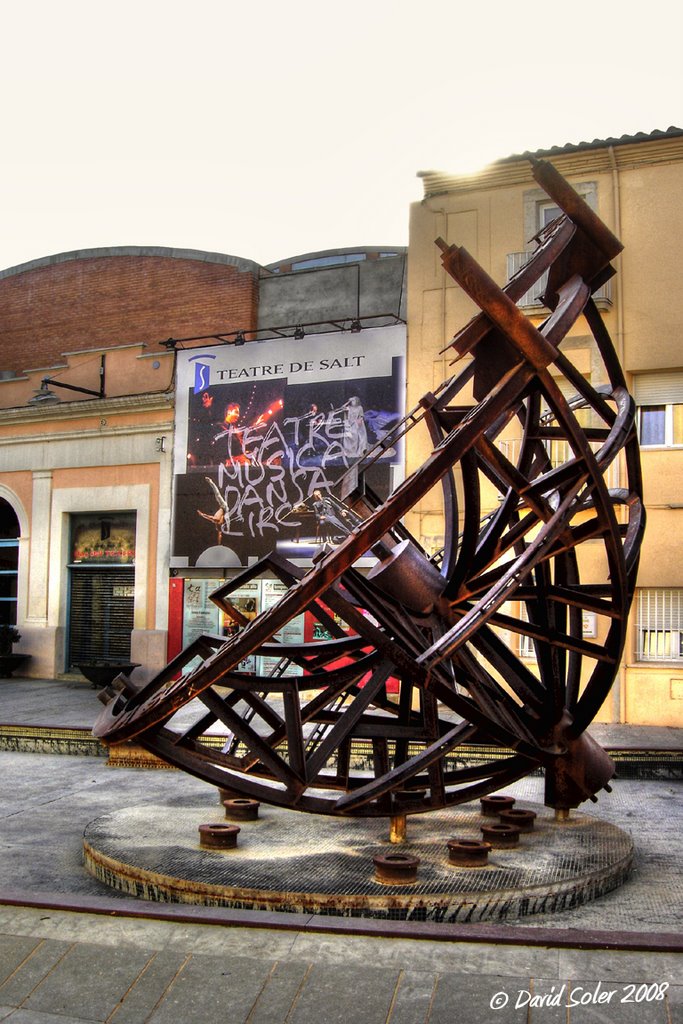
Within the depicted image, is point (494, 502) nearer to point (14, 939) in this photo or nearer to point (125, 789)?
→ point (125, 789)

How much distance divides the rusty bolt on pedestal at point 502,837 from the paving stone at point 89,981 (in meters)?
3.21

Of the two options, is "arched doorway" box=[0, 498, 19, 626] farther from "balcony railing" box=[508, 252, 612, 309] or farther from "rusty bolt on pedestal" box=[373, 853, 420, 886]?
"rusty bolt on pedestal" box=[373, 853, 420, 886]

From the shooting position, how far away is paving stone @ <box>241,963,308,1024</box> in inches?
209

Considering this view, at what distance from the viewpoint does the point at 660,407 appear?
58.3 feet

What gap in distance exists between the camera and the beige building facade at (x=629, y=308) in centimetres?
1719

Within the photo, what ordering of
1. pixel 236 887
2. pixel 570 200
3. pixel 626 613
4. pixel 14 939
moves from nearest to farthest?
pixel 14 939 < pixel 236 887 < pixel 570 200 < pixel 626 613

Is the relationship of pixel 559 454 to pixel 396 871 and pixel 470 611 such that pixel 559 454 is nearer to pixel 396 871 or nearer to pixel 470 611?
pixel 470 611

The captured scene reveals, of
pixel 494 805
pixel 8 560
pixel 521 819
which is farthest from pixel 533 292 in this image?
pixel 8 560

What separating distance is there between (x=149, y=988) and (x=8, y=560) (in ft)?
68.8

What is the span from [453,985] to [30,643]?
1978 cm

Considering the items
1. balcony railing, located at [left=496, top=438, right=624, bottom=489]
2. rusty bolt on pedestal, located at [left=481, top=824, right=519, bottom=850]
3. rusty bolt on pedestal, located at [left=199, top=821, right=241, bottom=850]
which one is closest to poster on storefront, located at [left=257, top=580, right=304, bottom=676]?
balcony railing, located at [left=496, top=438, right=624, bottom=489]

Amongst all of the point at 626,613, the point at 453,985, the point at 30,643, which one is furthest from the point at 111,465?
the point at 453,985

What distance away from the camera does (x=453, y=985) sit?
17.8ft

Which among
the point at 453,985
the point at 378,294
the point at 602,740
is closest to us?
the point at 453,985
